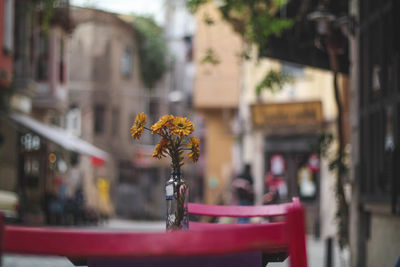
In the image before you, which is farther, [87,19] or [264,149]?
[87,19]

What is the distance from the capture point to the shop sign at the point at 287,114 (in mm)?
25922

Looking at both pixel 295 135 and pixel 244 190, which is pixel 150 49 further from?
pixel 244 190

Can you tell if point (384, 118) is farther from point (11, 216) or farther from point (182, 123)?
point (11, 216)

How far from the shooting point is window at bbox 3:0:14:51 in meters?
20.5

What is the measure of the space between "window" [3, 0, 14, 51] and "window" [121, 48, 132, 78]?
26.9m

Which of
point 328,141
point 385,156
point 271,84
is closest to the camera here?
point 385,156

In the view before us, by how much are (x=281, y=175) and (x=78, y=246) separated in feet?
82.0

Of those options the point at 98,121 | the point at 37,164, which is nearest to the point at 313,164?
the point at 37,164

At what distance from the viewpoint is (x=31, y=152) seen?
27.1 m

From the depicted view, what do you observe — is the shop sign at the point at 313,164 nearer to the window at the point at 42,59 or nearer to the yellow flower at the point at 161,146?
the window at the point at 42,59

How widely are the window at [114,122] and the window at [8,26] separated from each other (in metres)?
26.2

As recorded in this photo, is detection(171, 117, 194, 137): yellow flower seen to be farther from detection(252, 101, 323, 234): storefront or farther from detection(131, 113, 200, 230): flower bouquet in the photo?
detection(252, 101, 323, 234): storefront

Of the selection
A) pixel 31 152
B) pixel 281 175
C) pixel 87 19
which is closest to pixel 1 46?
pixel 31 152

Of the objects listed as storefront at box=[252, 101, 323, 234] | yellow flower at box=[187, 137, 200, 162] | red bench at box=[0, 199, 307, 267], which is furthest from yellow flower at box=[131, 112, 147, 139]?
storefront at box=[252, 101, 323, 234]
